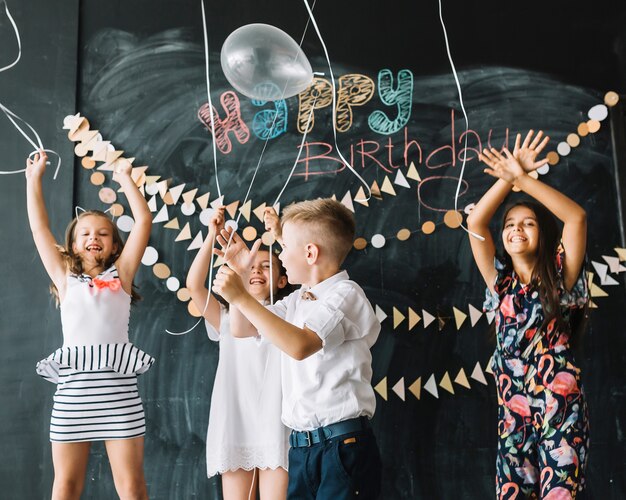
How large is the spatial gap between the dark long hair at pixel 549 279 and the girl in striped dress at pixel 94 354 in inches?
46.9

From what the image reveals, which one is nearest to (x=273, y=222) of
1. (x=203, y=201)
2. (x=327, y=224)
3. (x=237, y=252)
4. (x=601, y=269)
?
(x=237, y=252)

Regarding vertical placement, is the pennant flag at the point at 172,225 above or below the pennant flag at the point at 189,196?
below

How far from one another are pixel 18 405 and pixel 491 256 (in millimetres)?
1724

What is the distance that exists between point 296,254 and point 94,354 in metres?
0.79

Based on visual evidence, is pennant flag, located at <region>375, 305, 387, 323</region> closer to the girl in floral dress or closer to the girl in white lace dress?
the girl in white lace dress

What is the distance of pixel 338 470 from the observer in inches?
62.9

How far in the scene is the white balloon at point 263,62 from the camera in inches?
78.4

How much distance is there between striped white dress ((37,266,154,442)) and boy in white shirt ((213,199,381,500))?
0.64 m

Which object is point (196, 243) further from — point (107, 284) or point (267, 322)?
point (267, 322)

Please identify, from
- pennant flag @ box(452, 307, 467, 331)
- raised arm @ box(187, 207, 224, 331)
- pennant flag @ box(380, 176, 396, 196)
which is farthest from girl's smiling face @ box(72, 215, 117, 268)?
pennant flag @ box(452, 307, 467, 331)

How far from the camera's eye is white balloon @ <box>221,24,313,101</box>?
1.99 meters

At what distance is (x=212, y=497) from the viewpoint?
2.54 m

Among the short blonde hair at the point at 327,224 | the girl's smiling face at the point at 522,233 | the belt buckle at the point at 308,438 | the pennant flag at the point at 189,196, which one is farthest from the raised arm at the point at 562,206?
the pennant flag at the point at 189,196

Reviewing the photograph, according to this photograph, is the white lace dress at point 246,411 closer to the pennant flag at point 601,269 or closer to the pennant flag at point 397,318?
the pennant flag at point 397,318
